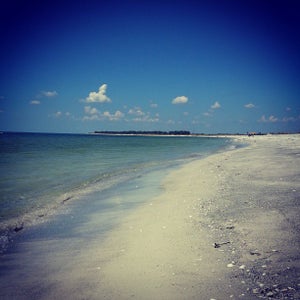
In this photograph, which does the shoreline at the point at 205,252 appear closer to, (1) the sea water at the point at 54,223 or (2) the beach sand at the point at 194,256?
(2) the beach sand at the point at 194,256

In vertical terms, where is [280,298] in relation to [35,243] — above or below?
above

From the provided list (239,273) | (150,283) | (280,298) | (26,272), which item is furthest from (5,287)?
(280,298)

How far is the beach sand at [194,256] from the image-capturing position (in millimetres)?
4035

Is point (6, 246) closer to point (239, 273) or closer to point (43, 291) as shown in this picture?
point (43, 291)

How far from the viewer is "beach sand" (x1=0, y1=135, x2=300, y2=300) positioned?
13.2 ft

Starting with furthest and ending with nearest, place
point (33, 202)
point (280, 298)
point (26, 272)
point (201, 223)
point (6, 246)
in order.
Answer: point (33, 202), point (201, 223), point (6, 246), point (26, 272), point (280, 298)

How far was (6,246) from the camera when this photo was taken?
6188 mm

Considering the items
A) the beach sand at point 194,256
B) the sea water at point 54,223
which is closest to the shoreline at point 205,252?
the beach sand at point 194,256

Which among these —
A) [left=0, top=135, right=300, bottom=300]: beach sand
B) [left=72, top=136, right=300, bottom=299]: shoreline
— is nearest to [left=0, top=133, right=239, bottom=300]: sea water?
[left=0, top=135, right=300, bottom=300]: beach sand

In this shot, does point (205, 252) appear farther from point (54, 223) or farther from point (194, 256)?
point (54, 223)

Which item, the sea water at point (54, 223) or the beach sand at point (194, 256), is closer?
the beach sand at point (194, 256)

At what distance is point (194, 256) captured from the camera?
511 cm

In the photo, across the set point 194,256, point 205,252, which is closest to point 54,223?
point 194,256

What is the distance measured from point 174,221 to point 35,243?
3.65 meters
